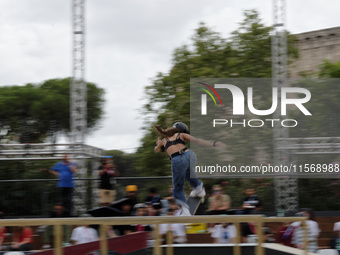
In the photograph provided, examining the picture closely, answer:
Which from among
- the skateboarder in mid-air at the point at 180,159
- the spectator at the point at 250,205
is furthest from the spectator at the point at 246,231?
the spectator at the point at 250,205

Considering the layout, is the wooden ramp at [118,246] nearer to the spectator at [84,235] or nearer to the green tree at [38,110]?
the spectator at [84,235]

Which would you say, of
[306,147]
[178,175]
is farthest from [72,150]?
[178,175]

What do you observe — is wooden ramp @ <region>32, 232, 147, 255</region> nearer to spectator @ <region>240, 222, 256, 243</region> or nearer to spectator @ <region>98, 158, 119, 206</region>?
spectator @ <region>240, 222, 256, 243</region>

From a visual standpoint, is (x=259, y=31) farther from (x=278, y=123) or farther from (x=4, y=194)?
(x=4, y=194)

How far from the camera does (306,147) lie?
49.0 feet

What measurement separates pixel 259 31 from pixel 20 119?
15.2 m

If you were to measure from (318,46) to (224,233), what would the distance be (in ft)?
76.4

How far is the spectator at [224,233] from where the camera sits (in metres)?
5.35

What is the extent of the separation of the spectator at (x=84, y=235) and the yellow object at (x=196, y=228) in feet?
2.78

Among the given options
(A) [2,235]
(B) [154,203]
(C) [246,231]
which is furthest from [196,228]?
(B) [154,203]

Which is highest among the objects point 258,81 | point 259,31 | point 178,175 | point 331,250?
point 259,31

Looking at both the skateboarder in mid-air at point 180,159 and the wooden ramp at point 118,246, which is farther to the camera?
the skateboarder in mid-air at point 180,159

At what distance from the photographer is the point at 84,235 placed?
558cm

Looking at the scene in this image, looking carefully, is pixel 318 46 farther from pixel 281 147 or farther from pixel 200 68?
pixel 281 147
